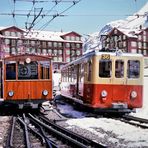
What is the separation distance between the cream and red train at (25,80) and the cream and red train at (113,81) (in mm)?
2502

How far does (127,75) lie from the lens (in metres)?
18.5

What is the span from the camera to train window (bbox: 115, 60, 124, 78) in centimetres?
1836

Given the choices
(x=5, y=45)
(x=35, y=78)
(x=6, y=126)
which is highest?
(x=5, y=45)

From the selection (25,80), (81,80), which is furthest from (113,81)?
(25,80)

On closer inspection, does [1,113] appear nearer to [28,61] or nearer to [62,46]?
[28,61]

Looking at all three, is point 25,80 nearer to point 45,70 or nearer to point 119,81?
point 45,70

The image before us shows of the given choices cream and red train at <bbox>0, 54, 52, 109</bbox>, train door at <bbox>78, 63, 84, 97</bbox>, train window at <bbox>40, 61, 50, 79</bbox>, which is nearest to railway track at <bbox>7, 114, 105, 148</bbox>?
train door at <bbox>78, 63, 84, 97</bbox>

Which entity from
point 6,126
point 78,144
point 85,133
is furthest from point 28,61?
point 78,144

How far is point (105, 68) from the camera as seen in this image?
18.2 metres

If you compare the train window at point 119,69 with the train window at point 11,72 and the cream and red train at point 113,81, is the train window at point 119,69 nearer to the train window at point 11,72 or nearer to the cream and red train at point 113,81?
the cream and red train at point 113,81

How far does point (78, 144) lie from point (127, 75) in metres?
8.36

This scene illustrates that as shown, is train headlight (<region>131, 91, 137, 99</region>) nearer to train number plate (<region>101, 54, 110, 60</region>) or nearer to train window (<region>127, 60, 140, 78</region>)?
train window (<region>127, 60, 140, 78</region>)

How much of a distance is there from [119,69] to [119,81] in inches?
20.6

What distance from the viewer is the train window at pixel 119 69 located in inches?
723
